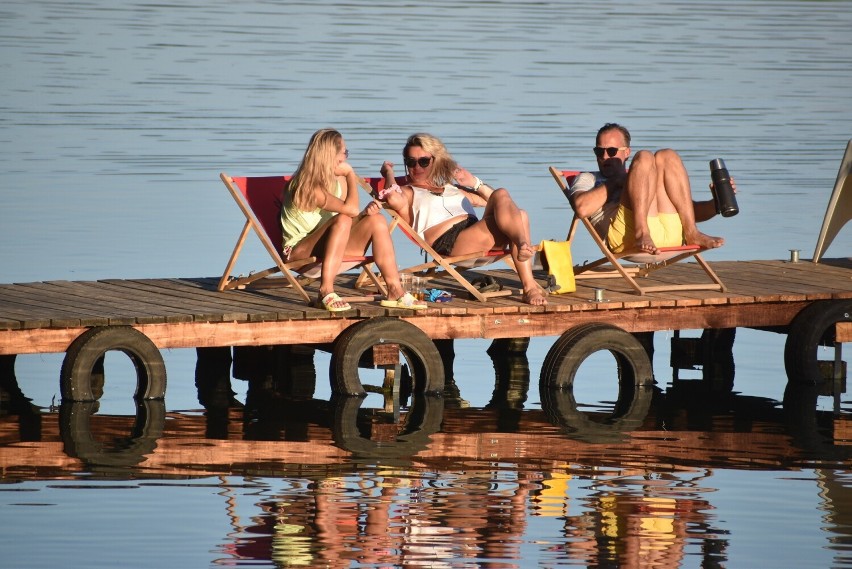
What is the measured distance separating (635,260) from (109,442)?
3.29m

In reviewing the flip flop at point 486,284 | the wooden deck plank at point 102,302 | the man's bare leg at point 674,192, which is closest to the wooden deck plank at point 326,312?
the wooden deck plank at point 102,302

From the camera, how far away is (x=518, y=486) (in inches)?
354

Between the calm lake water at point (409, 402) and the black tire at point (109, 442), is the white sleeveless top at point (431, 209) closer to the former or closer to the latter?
the calm lake water at point (409, 402)

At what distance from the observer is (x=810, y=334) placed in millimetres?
11531

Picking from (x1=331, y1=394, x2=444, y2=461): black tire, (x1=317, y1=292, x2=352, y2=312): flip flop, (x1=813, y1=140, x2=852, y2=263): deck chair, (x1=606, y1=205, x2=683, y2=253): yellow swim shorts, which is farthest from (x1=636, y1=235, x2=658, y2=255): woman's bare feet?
(x1=813, y1=140, x2=852, y2=263): deck chair

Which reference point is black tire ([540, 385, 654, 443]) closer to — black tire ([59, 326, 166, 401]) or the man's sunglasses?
the man's sunglasses

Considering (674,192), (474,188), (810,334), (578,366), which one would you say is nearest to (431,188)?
(474,188)

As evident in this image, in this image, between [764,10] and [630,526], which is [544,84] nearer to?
[764,10]

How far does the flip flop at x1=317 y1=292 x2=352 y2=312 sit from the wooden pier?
1.5 inches

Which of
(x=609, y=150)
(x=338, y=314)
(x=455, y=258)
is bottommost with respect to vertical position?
(x=338, y=314)

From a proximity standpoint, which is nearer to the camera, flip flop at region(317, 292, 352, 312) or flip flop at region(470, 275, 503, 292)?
flip flop at region(317, 292, 352, 312)

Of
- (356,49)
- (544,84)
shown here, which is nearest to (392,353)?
(544,84)

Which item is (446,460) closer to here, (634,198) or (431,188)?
(431,188)

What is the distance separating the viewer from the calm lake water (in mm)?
8180
